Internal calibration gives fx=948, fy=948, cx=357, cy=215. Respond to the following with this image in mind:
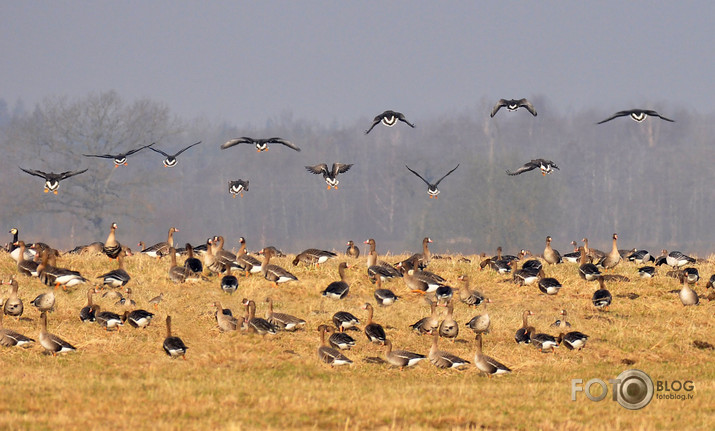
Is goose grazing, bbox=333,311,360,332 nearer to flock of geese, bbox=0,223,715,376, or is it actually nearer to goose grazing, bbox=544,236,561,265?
flock of geese, bbox=0,223,715,376

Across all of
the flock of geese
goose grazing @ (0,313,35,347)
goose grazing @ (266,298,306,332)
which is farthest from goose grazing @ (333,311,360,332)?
goose grazing @ (0,313,35,347)

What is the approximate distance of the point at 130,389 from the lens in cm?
1788

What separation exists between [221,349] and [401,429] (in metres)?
7.72

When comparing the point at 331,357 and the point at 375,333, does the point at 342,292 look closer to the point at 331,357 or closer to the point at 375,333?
the point at 375,333

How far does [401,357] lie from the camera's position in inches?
811

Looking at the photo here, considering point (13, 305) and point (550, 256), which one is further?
point (550, 256)

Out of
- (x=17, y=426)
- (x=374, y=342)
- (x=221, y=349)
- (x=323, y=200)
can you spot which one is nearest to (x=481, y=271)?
(x=374, y=342)

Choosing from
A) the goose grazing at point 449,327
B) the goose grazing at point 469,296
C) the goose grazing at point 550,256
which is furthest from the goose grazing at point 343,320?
the goose grazing at point 550,256

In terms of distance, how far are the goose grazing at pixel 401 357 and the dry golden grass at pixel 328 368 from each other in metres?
0.30

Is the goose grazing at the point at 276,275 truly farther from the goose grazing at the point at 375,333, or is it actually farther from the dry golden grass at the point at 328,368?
the goose grazing at the point at 375,333

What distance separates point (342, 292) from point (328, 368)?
24.0ft

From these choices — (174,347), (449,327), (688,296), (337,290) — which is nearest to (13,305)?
(174,347)

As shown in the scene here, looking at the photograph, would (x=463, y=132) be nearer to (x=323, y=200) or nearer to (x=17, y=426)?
(x=323, y=200)

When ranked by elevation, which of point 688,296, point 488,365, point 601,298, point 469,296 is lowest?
point 488,365
